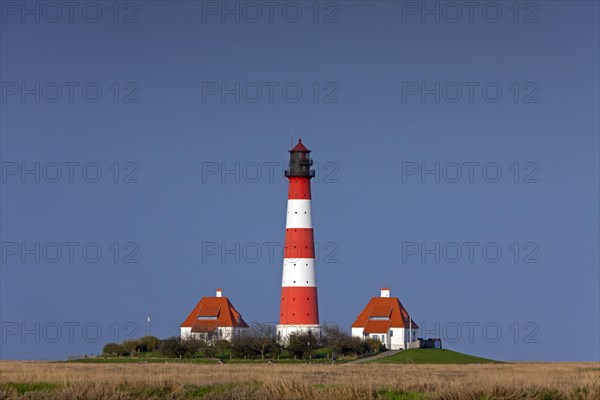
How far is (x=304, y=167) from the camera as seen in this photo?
86.8m

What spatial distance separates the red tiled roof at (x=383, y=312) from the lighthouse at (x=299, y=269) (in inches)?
460

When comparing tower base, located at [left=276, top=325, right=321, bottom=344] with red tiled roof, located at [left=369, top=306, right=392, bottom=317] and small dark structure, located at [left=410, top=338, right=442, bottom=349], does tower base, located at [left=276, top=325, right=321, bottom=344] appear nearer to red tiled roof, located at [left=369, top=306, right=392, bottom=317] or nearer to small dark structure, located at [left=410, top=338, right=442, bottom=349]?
small dark structure, located at [left=410, top=338, right=442, bottom=349]

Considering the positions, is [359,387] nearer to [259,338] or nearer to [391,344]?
[259,338]

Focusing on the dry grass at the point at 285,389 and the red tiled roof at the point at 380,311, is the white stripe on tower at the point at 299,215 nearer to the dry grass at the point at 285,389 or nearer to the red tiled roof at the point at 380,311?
the red tiled roof at the point at 380,311

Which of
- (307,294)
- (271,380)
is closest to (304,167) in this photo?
(307,294)

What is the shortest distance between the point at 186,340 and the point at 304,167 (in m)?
14.2

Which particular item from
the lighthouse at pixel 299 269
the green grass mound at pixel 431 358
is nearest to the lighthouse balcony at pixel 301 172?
the lighthouse at pixel 299 269

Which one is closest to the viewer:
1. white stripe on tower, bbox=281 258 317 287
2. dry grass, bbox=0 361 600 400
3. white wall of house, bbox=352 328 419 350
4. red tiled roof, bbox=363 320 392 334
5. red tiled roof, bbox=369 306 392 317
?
dry grass, bbox=0 361 600 400

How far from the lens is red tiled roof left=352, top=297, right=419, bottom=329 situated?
9644 cm

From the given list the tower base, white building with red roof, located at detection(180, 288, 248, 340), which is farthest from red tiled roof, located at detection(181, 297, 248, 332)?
the tower base

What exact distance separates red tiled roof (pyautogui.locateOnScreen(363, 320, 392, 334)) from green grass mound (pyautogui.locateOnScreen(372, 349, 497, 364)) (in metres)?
5.80

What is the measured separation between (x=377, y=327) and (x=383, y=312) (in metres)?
1.53

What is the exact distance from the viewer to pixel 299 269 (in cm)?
8488

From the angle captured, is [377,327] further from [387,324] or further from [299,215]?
[299,215]
